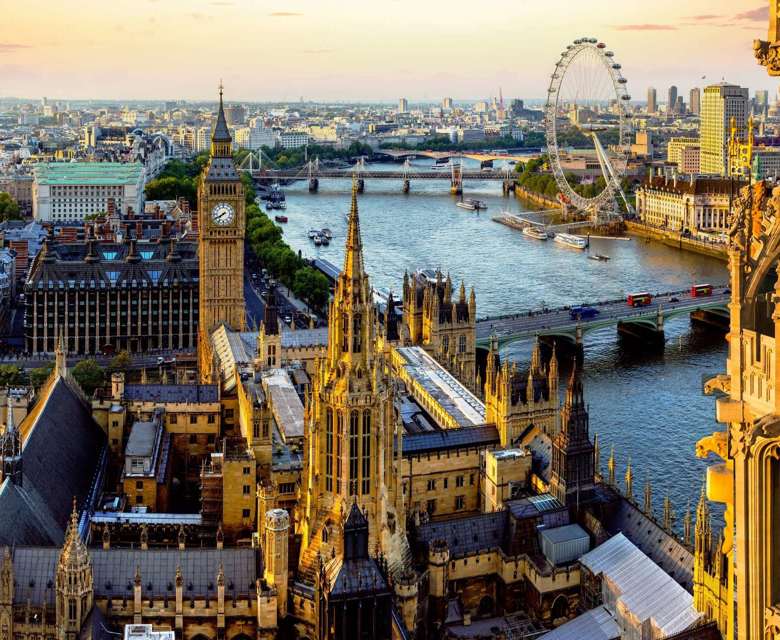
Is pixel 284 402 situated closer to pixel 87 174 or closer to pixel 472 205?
pixel 87 174

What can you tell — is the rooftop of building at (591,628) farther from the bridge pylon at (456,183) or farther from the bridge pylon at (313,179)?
the bridge pylon at (313,179)

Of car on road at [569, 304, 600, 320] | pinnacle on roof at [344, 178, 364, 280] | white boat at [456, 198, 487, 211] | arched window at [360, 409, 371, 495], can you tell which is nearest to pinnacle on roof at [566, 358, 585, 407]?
arched window at [360, 409, 371, 495]

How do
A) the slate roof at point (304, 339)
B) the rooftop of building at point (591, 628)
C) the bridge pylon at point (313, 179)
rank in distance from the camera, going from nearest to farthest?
1. the rooftop of building at point (591, 628)
2. the slate roof at point (304, 339)
3. the bridge pylon at point (313, 179)

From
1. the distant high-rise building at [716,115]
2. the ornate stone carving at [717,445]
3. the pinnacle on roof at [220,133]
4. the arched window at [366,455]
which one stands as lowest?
the arched window at [366,455]

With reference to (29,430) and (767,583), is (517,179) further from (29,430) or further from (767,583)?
(767,583)

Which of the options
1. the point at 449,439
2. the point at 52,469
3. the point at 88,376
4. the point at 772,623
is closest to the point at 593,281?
the point at 88,376

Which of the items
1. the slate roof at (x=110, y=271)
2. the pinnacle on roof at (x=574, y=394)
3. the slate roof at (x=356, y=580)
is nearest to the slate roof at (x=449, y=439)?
the pinnacle on roof at (x=574, y=394)
